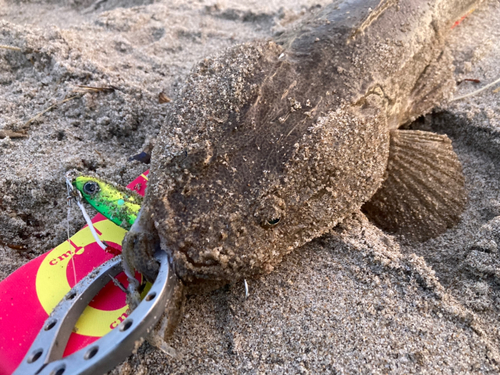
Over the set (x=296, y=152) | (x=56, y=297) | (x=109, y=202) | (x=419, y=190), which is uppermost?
(x=296, y=152)

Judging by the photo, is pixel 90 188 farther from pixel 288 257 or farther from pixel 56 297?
pixel 288 257

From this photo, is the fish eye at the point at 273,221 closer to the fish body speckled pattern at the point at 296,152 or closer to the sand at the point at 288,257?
the fish body speckled pattern at the point at 296,152

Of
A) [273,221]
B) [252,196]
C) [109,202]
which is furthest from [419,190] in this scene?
[109,202]

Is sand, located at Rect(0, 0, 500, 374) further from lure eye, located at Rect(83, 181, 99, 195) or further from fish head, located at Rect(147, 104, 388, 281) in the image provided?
lure eye, located at Rect(83, 181, 99, 195)

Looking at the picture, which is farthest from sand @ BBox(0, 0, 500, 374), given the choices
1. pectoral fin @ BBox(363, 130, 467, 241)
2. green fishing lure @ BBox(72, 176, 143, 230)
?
green fishing lure @ BBox(72, 176, 143, 230)

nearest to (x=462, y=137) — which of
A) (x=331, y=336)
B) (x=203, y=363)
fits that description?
(x=331, y=336)

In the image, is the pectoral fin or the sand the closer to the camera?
the sand
